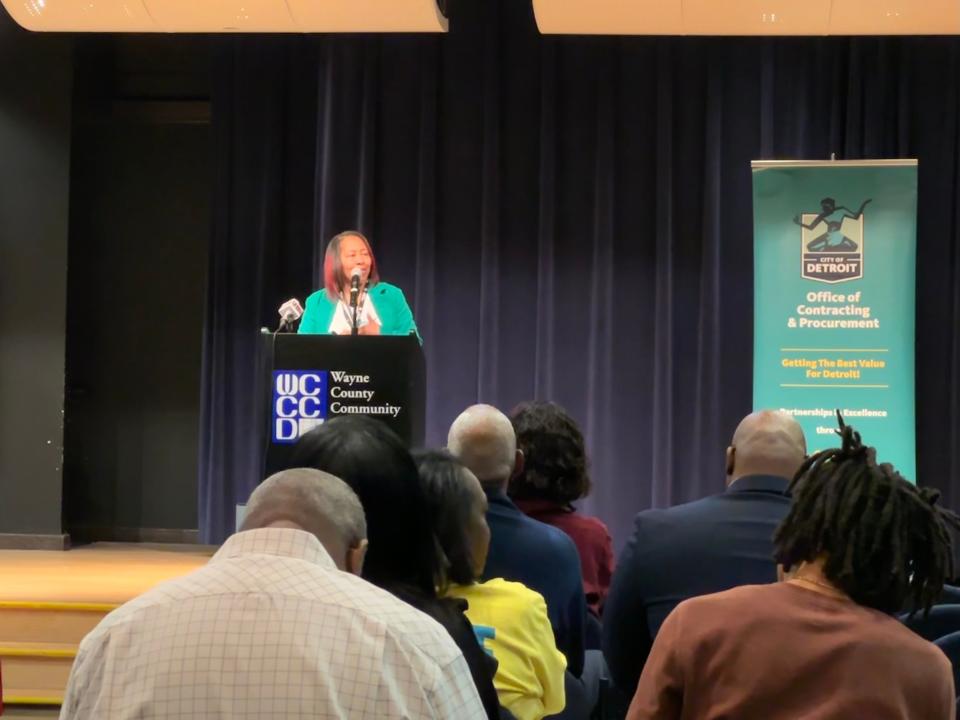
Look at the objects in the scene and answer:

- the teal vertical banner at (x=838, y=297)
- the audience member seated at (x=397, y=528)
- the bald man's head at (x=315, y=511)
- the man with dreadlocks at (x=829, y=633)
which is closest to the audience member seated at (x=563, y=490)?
the audience member seated at (x=397, y=528)

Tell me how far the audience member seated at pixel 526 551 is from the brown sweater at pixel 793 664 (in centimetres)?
97

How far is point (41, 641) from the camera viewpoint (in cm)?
471

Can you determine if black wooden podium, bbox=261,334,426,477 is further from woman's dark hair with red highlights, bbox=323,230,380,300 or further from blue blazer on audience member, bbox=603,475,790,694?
blue blazer on audience member, bbox=603,475,790,694

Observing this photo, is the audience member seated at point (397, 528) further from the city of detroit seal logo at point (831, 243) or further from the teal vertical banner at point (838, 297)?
the city of detroit seal logo at point (831, 243)

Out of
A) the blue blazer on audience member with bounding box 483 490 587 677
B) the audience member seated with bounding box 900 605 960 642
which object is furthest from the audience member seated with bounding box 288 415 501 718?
the audience member seated with bounding box 900 605 960 642

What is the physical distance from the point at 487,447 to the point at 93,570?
3.72m

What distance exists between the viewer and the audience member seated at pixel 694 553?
7.41 ft

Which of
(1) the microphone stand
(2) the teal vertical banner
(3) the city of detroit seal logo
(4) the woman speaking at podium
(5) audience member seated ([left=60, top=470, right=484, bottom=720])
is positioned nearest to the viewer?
(5) audience member seated ([left=60, top=470, right=484, bottom=720])

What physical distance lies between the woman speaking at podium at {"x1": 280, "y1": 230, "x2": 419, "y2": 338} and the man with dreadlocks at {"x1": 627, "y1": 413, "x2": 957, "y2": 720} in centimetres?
380

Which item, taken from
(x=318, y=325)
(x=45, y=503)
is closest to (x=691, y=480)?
(x=318, y=325)

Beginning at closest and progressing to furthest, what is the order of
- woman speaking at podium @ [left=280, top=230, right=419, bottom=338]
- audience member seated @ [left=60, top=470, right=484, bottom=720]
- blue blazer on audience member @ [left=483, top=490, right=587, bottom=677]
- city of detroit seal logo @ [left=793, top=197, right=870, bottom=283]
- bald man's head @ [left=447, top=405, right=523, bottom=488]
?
audience member seated @ [left=60, top=470, right=484, bottom=720] < blue blazer on audience member @ [left=483, top=490, right=587, bottom=677] < bald man's head @ [left=447, top=405, right=523, bottom=488] < woman speaking at podium @ [left=280, top=230, right=419, bottom=338] < city of detroit seal logo @ [left=793, top=197, right=870, bottom=283]

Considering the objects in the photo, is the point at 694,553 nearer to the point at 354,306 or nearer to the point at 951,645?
the point at 951,645

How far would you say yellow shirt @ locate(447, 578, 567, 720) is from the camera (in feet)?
6.88

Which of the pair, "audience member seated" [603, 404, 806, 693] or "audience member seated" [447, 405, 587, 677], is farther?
"audience member seated" [447, 405, 587, 677]
